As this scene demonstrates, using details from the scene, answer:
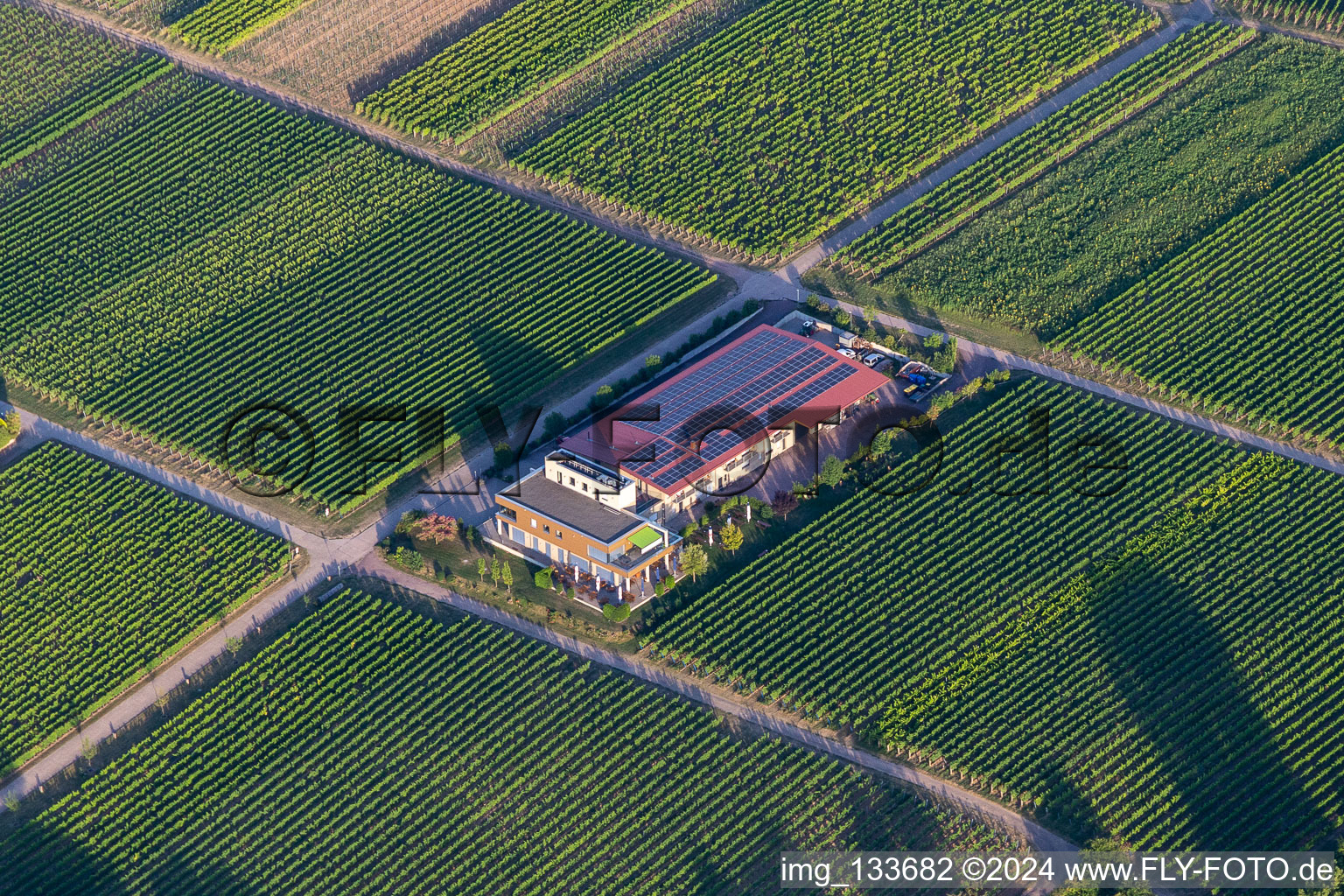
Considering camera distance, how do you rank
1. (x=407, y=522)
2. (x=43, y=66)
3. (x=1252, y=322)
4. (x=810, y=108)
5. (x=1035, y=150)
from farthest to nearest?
1. (x=43, y=66)
2. (x=810, y=108)
3. (x=1035, y=150)
4. (x=1252, y=322)
5. (x=407, y=522)

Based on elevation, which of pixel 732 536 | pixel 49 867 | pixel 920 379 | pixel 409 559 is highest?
pixel 920 379

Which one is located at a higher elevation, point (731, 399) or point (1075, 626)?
point (731, 399)

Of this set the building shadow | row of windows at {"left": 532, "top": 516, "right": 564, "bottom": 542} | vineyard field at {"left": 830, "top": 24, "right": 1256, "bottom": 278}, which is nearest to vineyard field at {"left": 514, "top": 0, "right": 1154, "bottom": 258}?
vineyard field at {"left": 830, "top": 24, "right": 1256, "bottom": 278}

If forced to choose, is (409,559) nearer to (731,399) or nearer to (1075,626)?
(731,399)

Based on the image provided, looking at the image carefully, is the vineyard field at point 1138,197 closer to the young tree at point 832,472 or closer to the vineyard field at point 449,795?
the young tree at point 832,472

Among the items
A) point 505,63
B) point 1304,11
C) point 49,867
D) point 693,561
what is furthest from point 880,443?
point 1304,11

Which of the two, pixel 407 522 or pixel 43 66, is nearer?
pixel 407 522
